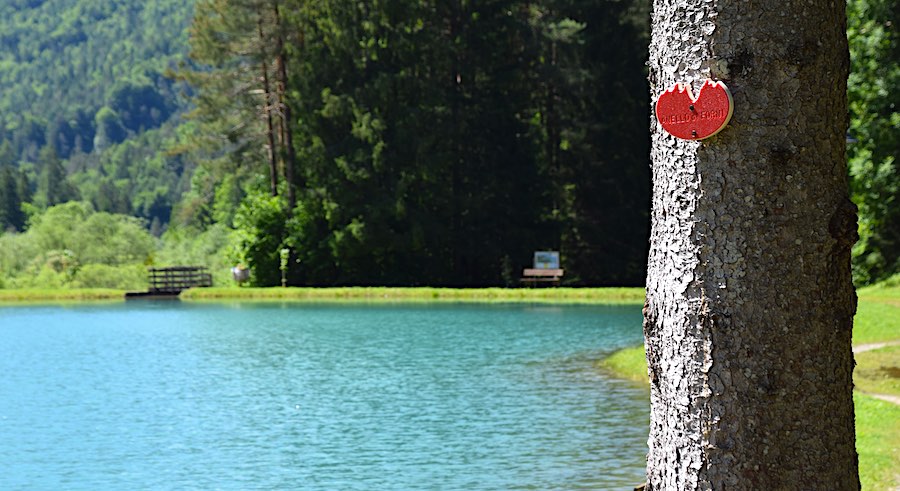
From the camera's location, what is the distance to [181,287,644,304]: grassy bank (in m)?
35.2

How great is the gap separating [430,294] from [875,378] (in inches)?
927

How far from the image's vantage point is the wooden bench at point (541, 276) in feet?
132

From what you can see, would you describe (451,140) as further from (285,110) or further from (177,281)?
(177,281)

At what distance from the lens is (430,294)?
122 feet

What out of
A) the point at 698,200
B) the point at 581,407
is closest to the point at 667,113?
Answer: the point at 698,200

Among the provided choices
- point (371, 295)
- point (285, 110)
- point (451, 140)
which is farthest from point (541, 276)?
point (285, 110)

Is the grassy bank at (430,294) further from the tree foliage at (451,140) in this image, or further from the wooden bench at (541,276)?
the tree foliage at (451,140)

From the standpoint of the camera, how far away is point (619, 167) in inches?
1694

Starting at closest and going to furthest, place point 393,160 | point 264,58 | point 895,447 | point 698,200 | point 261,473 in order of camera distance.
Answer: point 698,200, point 895,447, point 261,473, point 393,160, point 264,58

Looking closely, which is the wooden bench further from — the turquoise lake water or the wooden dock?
the turquoise lake water

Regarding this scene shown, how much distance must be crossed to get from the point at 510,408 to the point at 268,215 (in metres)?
30.7

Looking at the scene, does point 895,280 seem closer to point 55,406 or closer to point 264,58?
point 55,406

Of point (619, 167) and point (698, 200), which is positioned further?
point (619, 167)

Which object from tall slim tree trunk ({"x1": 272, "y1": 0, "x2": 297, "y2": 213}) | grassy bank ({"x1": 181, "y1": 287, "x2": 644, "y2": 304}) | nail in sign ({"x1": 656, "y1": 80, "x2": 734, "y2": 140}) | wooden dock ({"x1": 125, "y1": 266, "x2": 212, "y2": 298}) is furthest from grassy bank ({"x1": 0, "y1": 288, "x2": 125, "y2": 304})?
nail in sign ({"x1": 656, "y1": 80, "x2": 734, "y2": 140})
